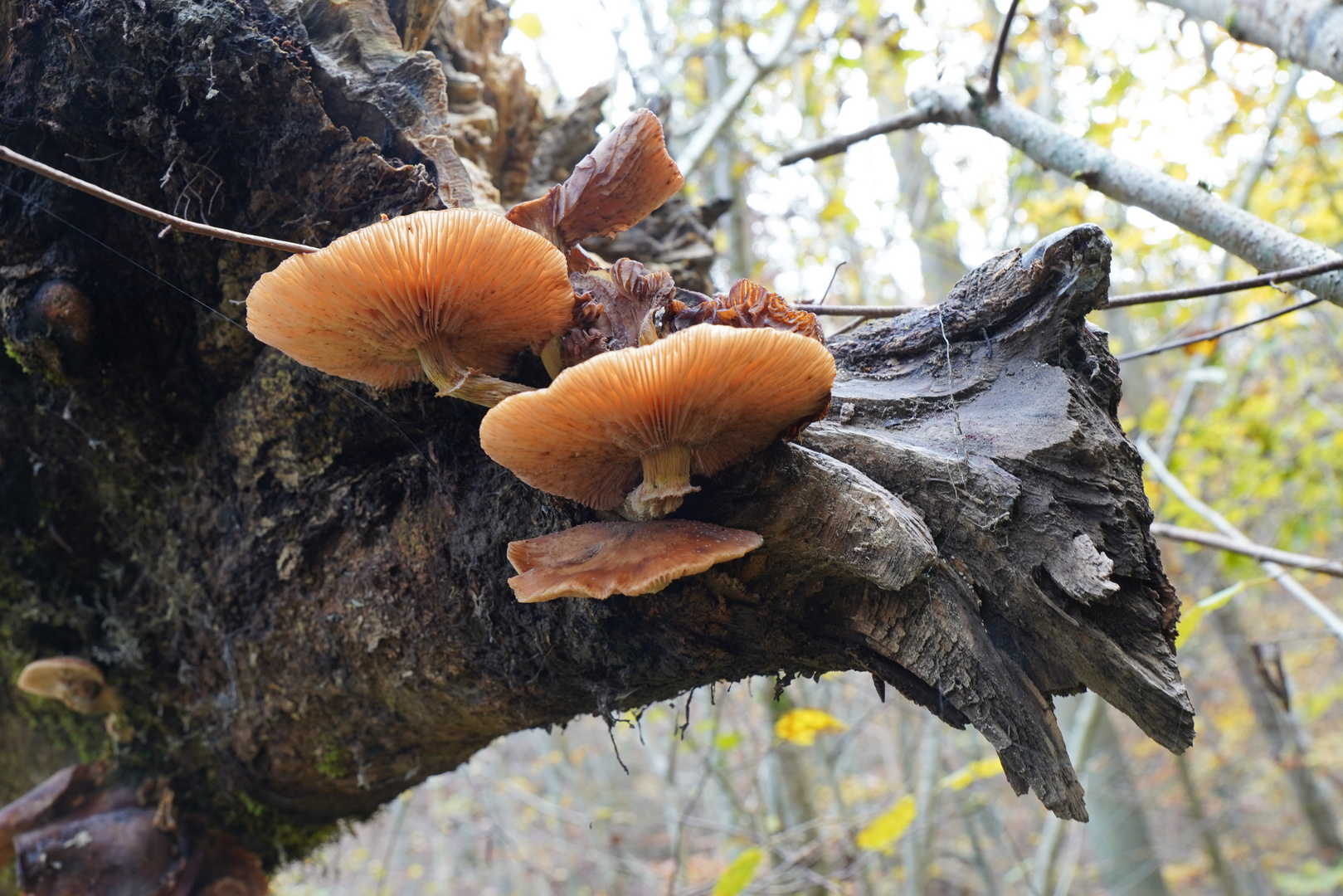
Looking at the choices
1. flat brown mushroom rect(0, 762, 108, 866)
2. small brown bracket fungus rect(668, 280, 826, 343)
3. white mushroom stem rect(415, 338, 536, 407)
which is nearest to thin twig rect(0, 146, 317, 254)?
white mushroom stem rect(415, 338, 536, 407)

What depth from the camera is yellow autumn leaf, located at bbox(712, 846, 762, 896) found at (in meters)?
2.77

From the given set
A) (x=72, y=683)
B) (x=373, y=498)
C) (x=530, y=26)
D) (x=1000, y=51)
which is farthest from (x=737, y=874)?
(x=530, y=26)

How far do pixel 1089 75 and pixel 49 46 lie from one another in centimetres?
520

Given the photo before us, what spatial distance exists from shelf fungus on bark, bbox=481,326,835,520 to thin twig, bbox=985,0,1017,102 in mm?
1476

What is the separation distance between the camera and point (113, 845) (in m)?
2.29

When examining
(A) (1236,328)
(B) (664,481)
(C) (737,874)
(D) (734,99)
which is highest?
(D) (734,99)

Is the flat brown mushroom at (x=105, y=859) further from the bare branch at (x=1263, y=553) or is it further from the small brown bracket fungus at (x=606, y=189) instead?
the bare branch at (x=1263, y=553)

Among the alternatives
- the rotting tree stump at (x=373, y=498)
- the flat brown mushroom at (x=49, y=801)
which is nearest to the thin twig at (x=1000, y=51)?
the rotting tree stump at (x=373, y=498)

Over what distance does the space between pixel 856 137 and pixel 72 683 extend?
329 cm

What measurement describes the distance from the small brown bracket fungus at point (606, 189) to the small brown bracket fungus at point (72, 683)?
2.12 m

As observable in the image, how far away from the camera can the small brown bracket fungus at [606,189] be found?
164cm

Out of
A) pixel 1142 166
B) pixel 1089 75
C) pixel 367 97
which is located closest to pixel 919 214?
pixel 1089 75

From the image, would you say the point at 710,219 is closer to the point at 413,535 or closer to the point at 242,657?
the point at 413,535

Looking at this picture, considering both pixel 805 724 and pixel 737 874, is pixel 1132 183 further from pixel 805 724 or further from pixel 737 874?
pixel 737 874
